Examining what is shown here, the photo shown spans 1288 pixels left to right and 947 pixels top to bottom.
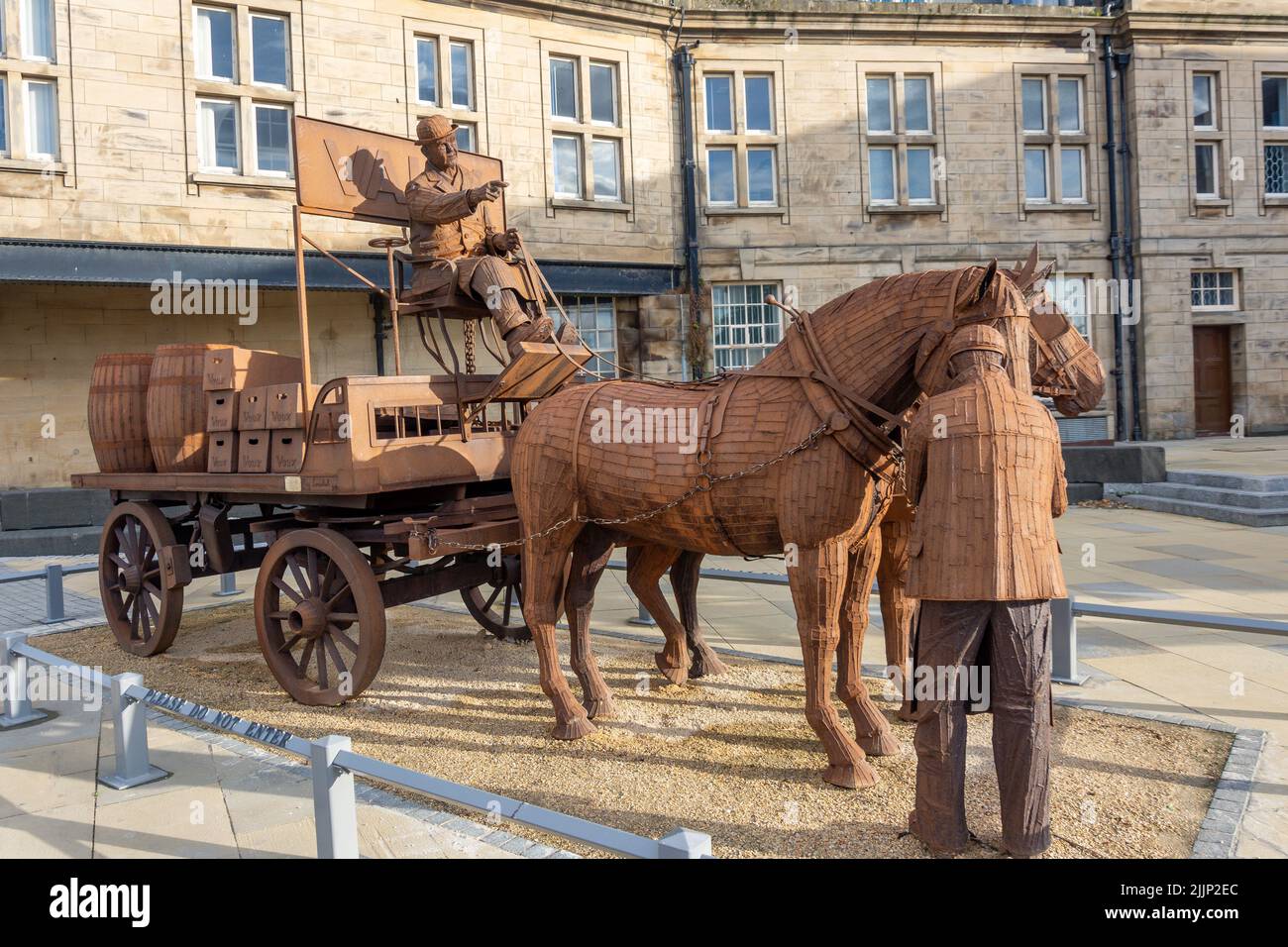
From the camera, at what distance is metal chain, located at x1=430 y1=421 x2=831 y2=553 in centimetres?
379

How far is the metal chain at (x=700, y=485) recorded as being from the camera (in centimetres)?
379

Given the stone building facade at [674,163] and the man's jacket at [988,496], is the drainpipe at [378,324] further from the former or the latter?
the man's jacket at [988,496]

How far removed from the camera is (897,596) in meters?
4.80

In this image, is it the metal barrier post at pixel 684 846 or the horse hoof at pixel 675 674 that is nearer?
the metal barrier post at pixel 684 846

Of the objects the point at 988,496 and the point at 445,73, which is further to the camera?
the point at 445,73

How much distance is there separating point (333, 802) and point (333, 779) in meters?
0.08

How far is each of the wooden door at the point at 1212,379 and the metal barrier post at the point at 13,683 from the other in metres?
19.1

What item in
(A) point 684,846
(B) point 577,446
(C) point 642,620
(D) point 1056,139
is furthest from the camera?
(D) point 1056,139

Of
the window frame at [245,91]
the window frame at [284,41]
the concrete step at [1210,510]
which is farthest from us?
the window frame at [284,41]

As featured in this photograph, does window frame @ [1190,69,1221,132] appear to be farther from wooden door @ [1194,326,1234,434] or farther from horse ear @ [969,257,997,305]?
horse ear @ [969,257,997,305]

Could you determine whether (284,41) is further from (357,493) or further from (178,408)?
(357,493)

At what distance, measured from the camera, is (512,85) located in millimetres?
14352

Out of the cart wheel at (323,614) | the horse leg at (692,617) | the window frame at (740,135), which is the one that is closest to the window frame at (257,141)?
the window frame at (740,135)

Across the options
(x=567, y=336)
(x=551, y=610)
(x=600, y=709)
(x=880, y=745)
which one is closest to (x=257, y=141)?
(x=567, y=336)
